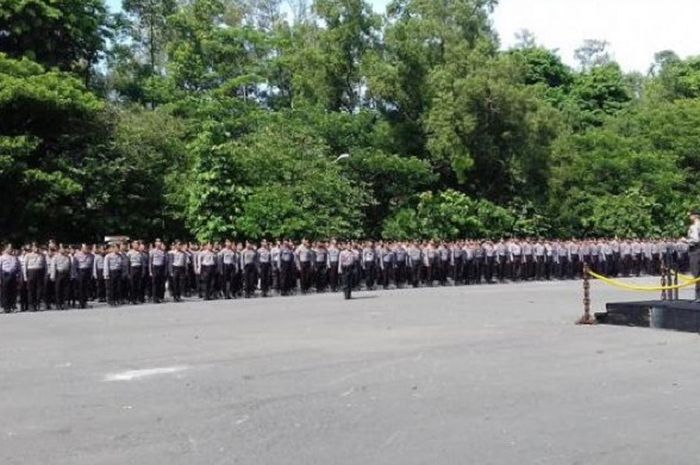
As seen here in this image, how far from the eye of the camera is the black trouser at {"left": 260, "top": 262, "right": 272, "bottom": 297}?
99.8ft

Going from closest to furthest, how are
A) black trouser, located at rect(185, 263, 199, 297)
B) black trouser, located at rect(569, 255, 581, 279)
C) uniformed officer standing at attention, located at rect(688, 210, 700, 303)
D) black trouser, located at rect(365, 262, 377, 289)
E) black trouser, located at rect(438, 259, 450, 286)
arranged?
uniformed officer standing at attention, located at rect(688, 210, 700, 303) < black trouser, located at rect(185, 263, 199, 297) < black trouser, located at rect(365, 262, 377, 289) < black trouser, located at rect(438, 259, 450, 286) < black trouser, located at rect(569, 255, 581, 279)

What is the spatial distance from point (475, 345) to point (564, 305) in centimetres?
868

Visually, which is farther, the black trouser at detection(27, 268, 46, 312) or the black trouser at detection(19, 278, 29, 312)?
the black trouser at detection(19, 278, 29, 312)

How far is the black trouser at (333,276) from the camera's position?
105 feet

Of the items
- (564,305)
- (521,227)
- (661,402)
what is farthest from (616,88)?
(661,402)

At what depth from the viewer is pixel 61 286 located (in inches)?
1007

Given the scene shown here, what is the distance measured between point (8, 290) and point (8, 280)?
0.26 metres

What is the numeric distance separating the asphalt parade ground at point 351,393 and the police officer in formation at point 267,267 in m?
6.80

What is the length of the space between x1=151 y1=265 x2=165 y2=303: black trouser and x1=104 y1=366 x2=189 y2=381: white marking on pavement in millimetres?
15051

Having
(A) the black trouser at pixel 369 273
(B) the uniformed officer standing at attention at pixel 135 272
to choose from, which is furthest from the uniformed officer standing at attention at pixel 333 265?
(B) the uniformed officer standing at attention at pixel 135 272

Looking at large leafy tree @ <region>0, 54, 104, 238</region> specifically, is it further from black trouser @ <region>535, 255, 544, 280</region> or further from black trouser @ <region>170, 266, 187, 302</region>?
black trouser @ <region>535, 255, 544, 280</region>

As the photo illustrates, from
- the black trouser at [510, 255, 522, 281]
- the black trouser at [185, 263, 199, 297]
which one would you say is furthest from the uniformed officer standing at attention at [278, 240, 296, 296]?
the black trouser at [510, 255, 522, 281]

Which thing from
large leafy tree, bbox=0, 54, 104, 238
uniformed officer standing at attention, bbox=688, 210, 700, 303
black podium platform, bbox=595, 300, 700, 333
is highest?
large leafy tree, bbox=0, 54, 104, 238

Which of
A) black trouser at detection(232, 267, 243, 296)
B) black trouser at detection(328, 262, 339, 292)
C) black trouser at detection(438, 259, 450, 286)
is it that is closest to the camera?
black trouser at detection(232, 267, 243, 296)
